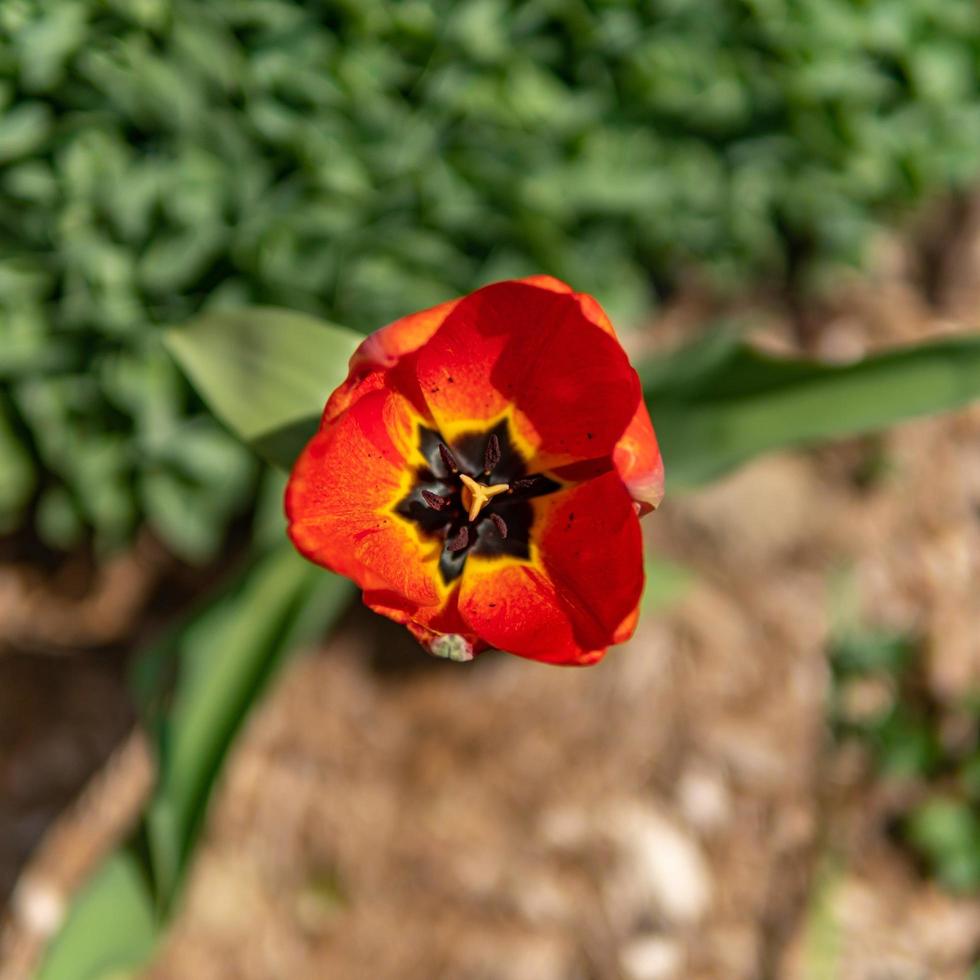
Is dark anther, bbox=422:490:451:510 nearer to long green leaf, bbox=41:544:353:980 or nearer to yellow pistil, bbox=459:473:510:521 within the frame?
yellow pistil, bbox=459:473:510:521

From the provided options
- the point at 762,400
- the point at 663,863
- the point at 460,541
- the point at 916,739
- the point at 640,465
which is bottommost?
the point at 663,863

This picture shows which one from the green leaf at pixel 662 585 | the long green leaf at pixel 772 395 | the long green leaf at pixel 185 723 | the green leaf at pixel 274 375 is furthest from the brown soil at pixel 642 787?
the green leaf at pixel 274 375

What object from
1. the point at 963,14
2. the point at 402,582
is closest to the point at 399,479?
the point at 402,582

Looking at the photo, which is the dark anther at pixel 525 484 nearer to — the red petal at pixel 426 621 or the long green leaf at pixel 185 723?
the red petal at pixel 426 621

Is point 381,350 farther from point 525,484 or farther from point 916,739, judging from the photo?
point 916,739

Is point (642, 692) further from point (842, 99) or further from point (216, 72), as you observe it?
point (216, 72)

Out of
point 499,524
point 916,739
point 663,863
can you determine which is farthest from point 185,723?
point 916,739
